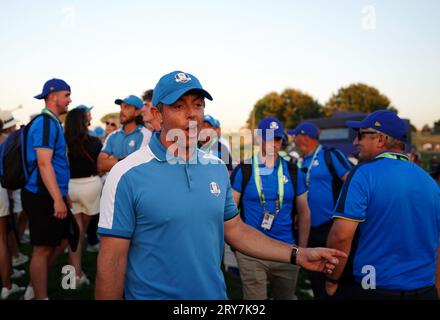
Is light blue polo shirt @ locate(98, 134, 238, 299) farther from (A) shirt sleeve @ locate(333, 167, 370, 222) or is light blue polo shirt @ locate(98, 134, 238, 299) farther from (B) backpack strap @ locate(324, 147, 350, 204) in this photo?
(B) backpack strap @ locate(324, 147, 350, 204)

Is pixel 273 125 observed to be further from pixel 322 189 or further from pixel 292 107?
pixel 292 107

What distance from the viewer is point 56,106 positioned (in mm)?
4602

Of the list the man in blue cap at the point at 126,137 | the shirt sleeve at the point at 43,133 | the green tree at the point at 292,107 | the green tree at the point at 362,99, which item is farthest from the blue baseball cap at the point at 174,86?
the green tree at the point at 292,107

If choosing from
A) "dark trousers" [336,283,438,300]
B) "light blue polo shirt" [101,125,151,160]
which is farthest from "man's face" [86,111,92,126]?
"dark trousers" [336,283,438,300]

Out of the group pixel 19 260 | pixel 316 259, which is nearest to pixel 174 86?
pixel 316 259

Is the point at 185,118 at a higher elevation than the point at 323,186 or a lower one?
higher

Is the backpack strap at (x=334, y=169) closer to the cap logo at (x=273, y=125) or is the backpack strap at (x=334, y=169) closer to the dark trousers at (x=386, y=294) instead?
the cap logo at (x=273, y=125)

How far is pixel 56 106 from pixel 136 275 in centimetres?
313

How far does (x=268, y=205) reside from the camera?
4379 mm

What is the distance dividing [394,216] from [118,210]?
77.1 inches

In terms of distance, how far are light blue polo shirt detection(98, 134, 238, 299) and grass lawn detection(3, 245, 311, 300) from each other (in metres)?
3.61

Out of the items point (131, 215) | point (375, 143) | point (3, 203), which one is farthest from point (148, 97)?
point (131, 215)

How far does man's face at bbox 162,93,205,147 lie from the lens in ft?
7.38
